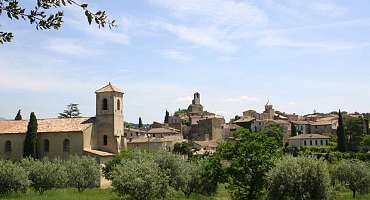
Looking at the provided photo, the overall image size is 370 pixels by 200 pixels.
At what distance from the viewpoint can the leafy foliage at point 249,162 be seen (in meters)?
32.0

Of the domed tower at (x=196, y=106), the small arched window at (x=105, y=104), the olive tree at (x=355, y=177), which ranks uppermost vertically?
the domed tower at (x=196, y=106)

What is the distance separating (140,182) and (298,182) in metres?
10.3

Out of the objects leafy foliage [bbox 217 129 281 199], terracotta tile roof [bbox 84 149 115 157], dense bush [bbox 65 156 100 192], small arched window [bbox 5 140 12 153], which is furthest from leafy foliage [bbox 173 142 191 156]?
leafy foliage [bbox 217 129 281 199]

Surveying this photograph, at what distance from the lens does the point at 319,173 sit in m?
29.9

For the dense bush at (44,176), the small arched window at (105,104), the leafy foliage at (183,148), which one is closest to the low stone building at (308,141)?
the leafy foliage at (183,148)

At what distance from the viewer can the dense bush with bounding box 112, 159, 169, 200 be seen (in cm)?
3284

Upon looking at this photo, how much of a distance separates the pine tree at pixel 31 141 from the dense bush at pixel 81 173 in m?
12.6

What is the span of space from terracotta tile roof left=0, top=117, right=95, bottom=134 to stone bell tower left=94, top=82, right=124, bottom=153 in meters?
1.46

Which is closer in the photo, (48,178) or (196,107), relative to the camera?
(48,178)

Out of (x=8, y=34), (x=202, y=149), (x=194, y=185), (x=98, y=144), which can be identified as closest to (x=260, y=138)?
(x=194, y=185)

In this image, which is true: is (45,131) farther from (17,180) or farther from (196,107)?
(196,107)

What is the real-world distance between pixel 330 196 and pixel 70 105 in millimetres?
89732

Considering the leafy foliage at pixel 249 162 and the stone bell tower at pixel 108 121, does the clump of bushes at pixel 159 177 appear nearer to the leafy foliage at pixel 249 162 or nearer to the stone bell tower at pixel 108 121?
the leafy foliage at pixel 249 162

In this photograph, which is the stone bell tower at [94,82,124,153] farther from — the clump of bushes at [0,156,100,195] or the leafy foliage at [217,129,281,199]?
the leafy foliage at [217,129,281,199]
